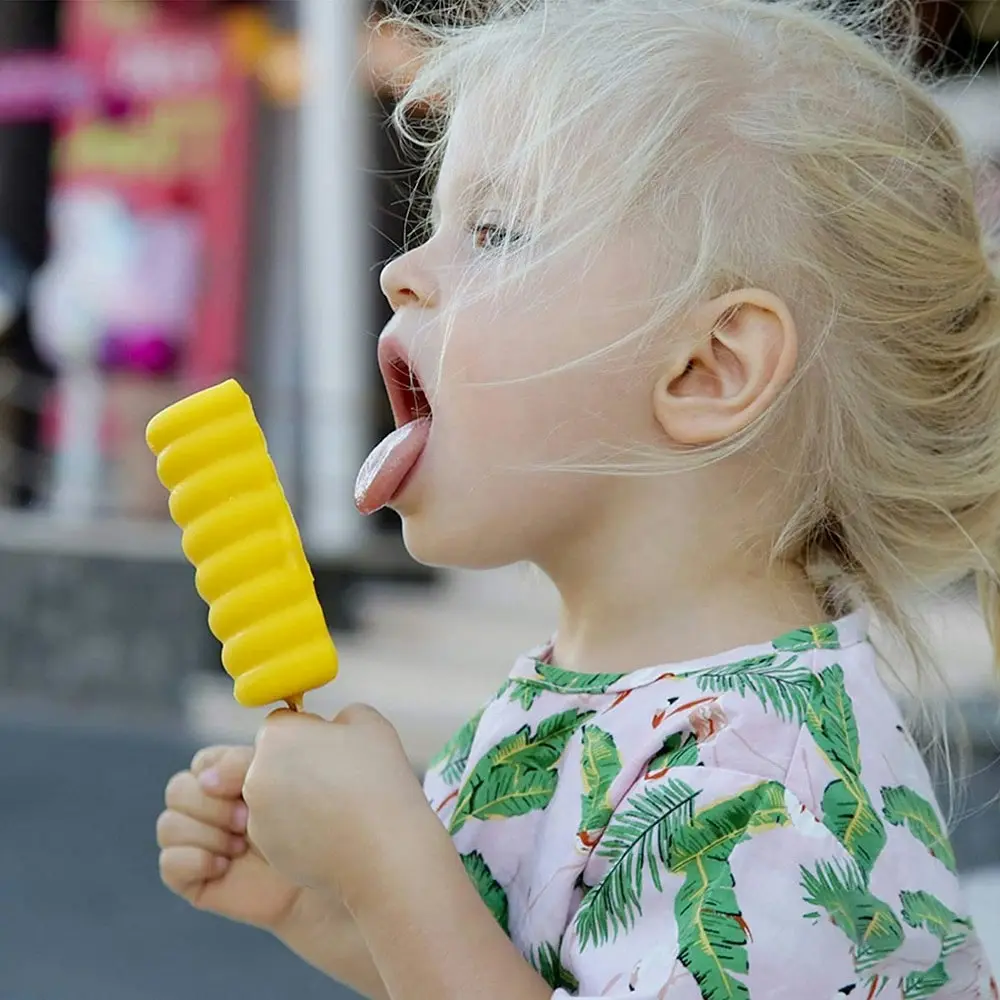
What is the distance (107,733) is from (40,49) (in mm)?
4205

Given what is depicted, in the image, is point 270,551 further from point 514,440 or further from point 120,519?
point 120,519

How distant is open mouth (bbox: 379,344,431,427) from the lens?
41.6 inches

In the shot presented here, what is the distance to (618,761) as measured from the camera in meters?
0.96

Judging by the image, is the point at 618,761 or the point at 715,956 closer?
the point at 715,956

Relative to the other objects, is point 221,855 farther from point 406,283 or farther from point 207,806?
point 406,283

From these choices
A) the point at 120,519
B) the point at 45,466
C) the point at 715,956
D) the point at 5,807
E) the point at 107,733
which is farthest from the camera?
the point at 45,466

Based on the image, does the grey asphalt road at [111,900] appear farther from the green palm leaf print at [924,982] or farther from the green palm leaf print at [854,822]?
the green palm leaf print at [854,822]

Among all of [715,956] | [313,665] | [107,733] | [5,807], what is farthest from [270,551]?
[107,733]

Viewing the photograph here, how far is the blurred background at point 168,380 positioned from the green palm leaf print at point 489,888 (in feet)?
8.27

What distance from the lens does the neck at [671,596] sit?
1029 millimetres

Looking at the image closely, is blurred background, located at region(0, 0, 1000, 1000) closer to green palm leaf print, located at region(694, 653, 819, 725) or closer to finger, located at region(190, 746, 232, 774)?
finger, located at region(190, 746, 232, 774)

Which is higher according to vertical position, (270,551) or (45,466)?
(270,551)

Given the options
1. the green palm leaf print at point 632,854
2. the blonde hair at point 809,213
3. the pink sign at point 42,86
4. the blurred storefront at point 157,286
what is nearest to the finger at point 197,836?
the green palm leaf print at point 632,854

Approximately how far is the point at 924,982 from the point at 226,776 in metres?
0.59
